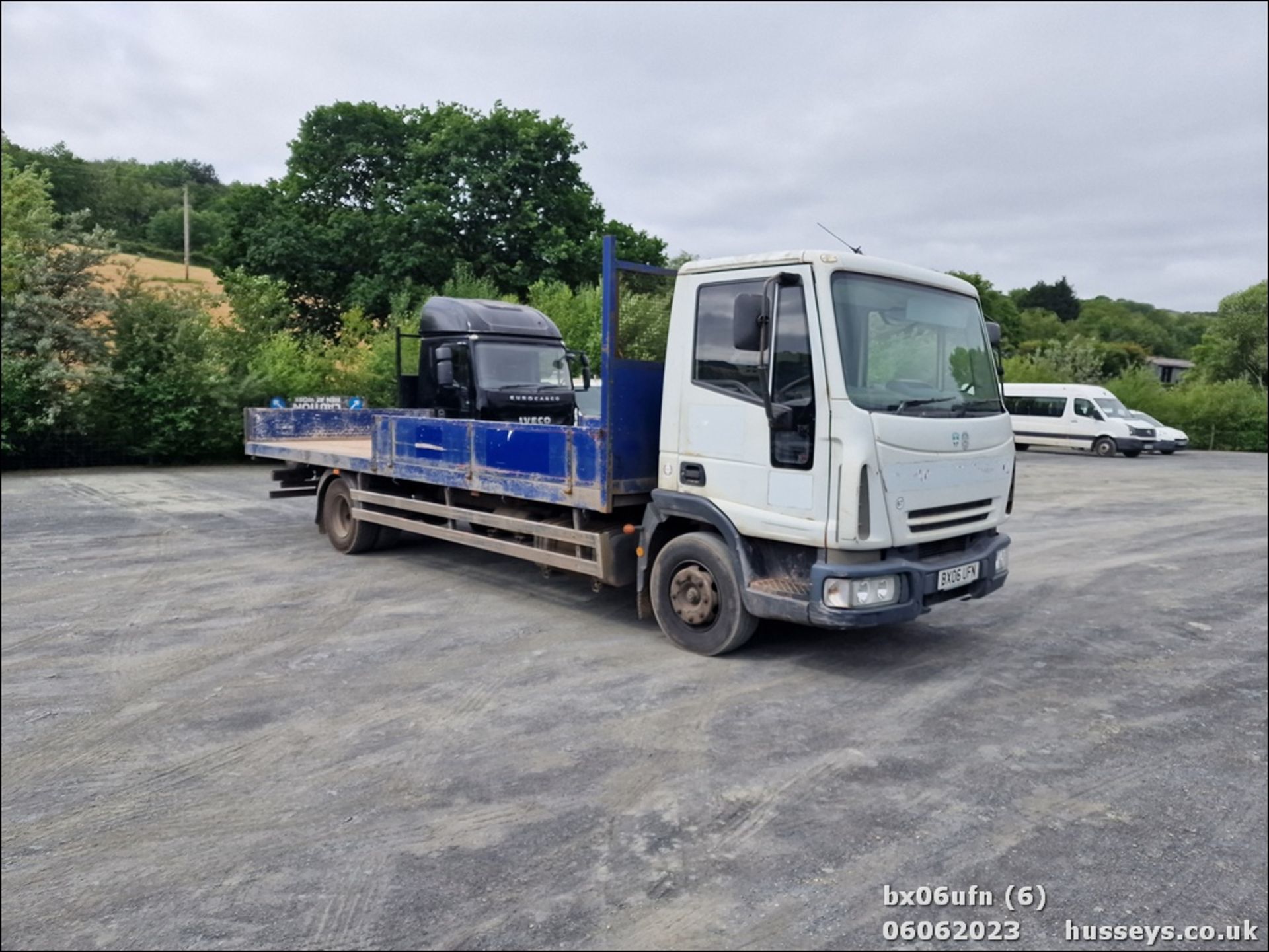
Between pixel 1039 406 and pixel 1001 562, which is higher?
pixel 1039 406

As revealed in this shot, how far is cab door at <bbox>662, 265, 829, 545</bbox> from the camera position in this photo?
5.30 meters

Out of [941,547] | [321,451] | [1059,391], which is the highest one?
[1059,391]

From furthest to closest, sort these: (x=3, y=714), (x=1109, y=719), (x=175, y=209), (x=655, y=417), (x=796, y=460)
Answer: (x=655, y=417) → (x=796, y=460) → (x=1109, y=719) → (x=175, y=209) → (x=3, y=714)

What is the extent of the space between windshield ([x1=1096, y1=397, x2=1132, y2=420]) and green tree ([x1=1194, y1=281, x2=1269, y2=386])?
79.4 ft

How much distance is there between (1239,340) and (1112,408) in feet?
90.9

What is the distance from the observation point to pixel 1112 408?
2741 cm

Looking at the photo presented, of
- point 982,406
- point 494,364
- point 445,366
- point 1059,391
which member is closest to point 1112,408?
point 1059,391

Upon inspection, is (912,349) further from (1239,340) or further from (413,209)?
(1239,340)

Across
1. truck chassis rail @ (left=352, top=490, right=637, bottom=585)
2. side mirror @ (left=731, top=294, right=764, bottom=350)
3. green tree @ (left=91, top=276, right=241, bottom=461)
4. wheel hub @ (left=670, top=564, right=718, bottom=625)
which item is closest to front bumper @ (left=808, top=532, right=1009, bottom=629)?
wheel hub @ (left=670, top=564, right=718, bottom=625)

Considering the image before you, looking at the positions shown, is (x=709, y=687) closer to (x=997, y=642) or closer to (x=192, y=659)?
(x=997, y=642)

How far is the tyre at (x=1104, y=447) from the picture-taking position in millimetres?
26736

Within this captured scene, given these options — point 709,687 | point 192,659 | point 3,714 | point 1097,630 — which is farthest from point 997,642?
point 3,714

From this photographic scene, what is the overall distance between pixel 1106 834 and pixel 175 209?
15.3ft

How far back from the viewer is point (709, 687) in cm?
538
